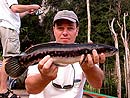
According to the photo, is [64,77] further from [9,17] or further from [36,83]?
[9,17]

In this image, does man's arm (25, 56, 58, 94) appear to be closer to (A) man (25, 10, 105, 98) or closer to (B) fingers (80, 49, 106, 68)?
(A) man (25, 10, 105, 98)

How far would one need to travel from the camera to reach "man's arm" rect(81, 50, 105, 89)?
2.25m

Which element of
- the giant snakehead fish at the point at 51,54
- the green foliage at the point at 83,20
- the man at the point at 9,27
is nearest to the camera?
the giant snakehead fish at the point at 51,54

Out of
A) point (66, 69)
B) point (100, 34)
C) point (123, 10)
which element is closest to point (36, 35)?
point (100, 34)

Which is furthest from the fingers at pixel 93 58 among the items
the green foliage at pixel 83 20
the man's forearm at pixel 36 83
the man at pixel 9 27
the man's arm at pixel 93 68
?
the green foliage at pixel 83 20

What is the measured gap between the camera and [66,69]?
8.66 feet

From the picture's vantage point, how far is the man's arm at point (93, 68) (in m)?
2.25

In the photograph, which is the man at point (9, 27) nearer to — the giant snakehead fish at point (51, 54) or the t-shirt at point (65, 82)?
the t-shirt at point (65, 82)

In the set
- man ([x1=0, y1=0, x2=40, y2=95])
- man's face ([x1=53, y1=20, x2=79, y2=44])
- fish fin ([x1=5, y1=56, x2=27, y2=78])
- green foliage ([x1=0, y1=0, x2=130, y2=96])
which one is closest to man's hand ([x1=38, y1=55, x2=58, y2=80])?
fish fin ([x1=5, y1=56, x2=27, y2=78])

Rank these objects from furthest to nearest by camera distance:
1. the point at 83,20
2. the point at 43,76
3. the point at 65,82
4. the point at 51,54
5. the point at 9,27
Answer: the point at 83,20, the point at 9,27, the point at 65,82, the point at 43,76, the point at 51,54

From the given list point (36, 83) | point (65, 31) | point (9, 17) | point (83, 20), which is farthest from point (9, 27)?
point (83, 20)

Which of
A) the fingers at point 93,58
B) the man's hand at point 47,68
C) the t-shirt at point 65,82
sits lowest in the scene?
the t-shirt at point 65,82

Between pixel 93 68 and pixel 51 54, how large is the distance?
35 cm

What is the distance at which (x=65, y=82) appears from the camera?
103 inches
